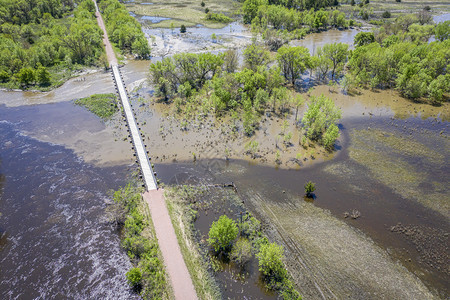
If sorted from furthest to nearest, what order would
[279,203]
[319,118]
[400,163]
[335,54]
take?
[335,54] < [319,118] < [400,163] < [279,203]

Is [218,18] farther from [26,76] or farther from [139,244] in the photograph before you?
[139,244]

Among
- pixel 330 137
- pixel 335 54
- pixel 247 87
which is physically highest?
pixel 335 54

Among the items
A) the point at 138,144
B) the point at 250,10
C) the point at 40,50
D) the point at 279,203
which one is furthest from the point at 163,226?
the point at 250,10

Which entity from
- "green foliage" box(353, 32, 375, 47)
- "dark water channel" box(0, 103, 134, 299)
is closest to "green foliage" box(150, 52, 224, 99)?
"dark water channel" box(0, 103, 134, 299)

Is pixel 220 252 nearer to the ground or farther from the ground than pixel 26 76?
nearer to the ground

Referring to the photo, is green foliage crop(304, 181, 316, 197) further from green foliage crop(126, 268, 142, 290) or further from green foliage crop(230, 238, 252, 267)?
green foliage crop(126, 268, 142, 290)

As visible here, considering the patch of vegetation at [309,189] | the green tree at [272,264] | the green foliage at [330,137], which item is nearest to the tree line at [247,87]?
the green foliage at [330,137]
